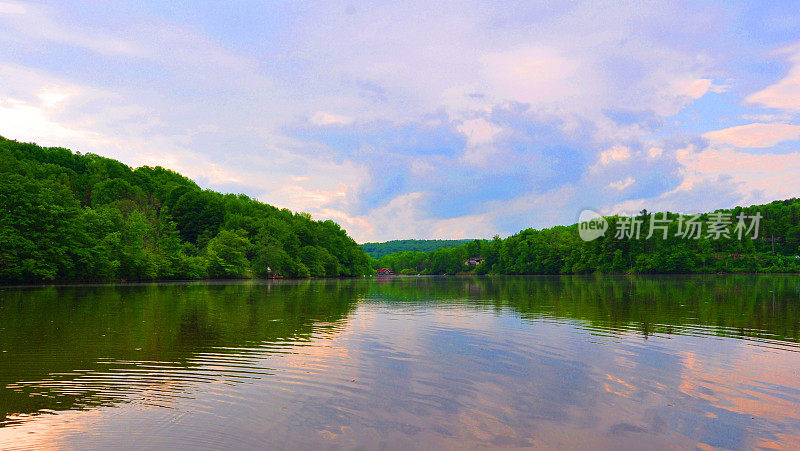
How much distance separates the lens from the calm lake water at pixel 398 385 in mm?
7488

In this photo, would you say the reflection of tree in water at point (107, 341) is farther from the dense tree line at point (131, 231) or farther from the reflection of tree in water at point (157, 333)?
the dense tree line at point (131, 231)

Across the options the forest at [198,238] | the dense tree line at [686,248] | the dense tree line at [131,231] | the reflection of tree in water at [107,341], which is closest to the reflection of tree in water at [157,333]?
the reflection of tree in water at [107,341]

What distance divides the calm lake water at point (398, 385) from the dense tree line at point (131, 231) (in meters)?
48.3

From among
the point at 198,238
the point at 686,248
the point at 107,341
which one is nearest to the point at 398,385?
the point at 107,341

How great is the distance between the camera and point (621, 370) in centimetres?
1206

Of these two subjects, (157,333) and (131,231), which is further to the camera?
(131,231)

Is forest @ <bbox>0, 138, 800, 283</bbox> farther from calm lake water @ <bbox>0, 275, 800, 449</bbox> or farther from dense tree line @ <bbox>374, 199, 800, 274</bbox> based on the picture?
calm lake water @ <bbox>0, 275, 800, 449</bbox>

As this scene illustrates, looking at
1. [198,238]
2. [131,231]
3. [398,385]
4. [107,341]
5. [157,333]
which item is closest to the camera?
[398,385]

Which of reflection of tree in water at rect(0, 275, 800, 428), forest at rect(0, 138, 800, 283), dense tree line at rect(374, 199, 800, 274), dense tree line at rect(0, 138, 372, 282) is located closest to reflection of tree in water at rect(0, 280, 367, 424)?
reflection of tree in water at rect(0, 275, 800, 428)

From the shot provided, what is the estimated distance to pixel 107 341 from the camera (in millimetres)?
16109

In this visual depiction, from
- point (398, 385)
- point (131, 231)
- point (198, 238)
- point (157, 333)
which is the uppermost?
point (198, 238)

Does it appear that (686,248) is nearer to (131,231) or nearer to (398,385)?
(131,231)

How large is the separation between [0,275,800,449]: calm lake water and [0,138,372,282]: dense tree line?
48310 mm

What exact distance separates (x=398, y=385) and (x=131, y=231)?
78.0 metres
